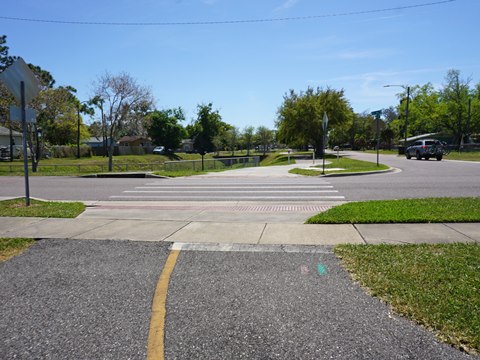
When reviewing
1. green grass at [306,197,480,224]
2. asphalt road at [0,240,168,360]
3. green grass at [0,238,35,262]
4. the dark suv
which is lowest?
asphalt road at [0,240,168,360]

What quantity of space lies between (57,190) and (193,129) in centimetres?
8872

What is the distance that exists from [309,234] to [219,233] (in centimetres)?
163

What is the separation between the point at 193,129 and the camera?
4033 inches

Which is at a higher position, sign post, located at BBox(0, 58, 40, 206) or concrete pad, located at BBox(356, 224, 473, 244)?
sign post, located at BBox(0, 58, 40, 206)

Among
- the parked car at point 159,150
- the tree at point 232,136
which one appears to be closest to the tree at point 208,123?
the tree at point 232,136

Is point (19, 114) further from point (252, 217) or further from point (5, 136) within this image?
point (5, 136)

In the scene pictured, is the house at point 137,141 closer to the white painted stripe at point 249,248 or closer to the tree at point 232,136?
the tree at point 232,136

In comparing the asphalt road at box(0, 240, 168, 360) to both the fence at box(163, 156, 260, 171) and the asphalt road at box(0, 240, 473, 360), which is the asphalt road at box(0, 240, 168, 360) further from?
the fence at box(163, 156, 260, 171)

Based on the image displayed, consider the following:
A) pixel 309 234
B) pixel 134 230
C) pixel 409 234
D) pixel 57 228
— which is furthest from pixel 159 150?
pixel 409 234

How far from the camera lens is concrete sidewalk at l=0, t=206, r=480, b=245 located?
235 inches

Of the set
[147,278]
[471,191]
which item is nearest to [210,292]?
[147,278]

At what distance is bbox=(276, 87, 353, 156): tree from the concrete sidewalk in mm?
41977

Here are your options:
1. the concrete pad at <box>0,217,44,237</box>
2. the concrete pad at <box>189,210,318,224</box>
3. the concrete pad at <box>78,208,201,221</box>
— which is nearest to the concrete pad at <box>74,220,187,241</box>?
the concrete pad at <box>78,208,201,221</box>

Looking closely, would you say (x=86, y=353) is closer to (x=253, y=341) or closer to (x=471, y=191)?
(x=253, y=341)
